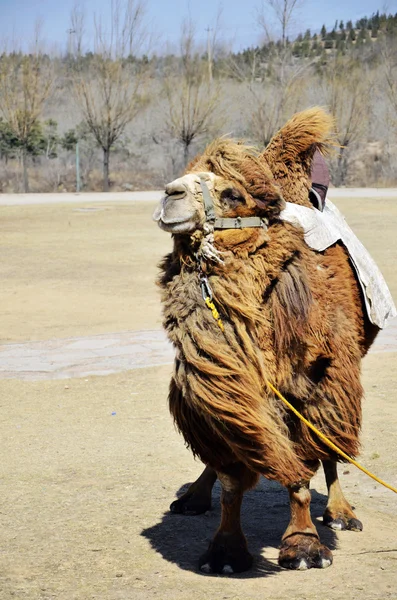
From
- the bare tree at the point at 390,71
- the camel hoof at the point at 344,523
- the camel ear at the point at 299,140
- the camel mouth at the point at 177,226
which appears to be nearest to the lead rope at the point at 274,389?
the camel mouth at the point at 177,226

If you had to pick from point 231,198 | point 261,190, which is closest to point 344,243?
point 261,190

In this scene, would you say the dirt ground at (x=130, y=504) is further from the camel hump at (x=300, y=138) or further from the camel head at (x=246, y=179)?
the camel hump at (x=300, y=138)

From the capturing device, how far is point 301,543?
167 inches

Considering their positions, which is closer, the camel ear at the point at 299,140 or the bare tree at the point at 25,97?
the camel ear at the point at 299,140

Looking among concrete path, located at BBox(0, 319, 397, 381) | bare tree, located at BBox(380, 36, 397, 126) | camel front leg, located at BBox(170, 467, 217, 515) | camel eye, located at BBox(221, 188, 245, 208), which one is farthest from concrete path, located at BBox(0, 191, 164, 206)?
camel eye, located at BBox(221, 188, 245, 208)

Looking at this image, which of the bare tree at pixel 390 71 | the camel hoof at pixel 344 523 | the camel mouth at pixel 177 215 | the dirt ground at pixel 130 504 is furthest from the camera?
the bare tree at pixel 390 71

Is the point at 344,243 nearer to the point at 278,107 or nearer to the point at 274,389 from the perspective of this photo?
the point at 274,389

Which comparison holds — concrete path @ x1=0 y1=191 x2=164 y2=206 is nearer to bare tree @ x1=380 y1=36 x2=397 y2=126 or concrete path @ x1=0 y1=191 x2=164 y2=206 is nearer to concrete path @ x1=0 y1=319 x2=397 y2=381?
bare tree @ x1=380 y1=36 x2=397 y2=126

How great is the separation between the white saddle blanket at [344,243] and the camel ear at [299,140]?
233 mm

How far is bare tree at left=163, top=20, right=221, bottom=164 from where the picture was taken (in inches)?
1581

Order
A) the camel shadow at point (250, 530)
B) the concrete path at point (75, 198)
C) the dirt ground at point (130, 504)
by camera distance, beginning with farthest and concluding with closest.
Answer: the concrete path at point (75, 198) → the camel shadow at point (250, 530) → the dirt ground at point (130, 504)

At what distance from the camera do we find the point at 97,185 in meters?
41.1

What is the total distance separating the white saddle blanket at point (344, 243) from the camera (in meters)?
4.43

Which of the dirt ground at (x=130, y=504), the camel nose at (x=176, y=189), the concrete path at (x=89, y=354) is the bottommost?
the concrete path at (x=89, y=354)
